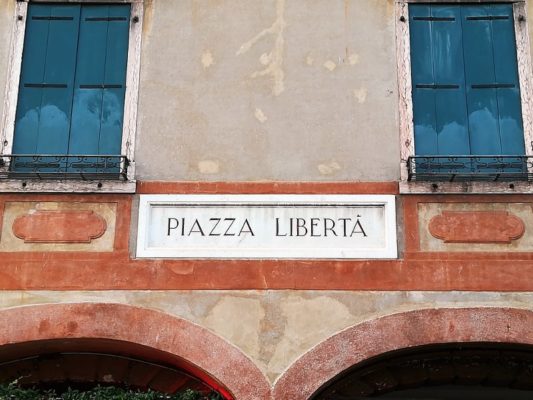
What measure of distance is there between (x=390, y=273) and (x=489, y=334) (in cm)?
102

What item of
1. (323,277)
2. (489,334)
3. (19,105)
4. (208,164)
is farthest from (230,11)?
(489,334)

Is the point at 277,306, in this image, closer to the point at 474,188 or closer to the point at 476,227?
the point at 476,227

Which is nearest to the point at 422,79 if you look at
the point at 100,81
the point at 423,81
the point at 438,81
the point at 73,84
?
the point at 423,81

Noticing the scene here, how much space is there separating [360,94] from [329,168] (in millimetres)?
831

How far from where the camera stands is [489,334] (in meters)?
8.58

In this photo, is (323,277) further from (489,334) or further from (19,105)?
(19,105)

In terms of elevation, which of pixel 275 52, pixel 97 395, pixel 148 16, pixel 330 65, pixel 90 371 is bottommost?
pixel 97 395

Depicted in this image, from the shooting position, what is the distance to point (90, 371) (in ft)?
30.5

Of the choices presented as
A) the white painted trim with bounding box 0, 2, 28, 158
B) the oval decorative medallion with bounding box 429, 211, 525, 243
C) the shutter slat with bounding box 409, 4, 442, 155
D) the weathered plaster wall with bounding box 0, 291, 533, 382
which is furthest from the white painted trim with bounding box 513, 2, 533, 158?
the white painted trim with bounding box 0, 2, 28, 158

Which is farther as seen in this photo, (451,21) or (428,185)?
(451,21)

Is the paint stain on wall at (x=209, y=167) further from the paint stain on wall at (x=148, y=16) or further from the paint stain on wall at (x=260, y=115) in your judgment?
the paint stain on wall at (x=148, y=16)

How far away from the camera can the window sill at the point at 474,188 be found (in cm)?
898

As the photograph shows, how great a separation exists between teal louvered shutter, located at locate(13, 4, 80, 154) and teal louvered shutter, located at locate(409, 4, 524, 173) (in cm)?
341

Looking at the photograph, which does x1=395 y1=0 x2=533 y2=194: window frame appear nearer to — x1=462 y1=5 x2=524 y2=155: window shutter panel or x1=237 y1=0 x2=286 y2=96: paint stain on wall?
x1=462 y1=5 x2=524 y2=155: window shutter panel
